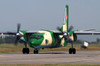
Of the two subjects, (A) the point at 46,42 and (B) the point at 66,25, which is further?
(B) the point at 66,25

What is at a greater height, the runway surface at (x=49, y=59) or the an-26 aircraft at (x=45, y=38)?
the an-26 aircraft at (x=45, y=38)

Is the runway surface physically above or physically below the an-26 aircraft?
below

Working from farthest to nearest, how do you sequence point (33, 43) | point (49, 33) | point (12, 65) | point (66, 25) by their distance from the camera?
1. point (66, 25)
2. point (49, 33)
3. point (33, 43)
4. point (12, 65)

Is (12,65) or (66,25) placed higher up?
(66,25)

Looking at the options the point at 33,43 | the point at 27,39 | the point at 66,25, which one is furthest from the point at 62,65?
the point at 66,25

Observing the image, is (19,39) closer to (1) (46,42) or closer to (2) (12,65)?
(1) (46,42)

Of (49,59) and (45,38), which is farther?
(45,38)

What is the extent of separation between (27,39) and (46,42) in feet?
10.6

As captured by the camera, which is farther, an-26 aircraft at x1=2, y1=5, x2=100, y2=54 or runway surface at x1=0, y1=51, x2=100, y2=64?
an-26 aircraft at x1=2, y1=5, x2=100, y2=54

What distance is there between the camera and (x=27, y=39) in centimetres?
4878

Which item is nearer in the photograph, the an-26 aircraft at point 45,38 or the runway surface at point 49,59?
the runway surface at point 49,59

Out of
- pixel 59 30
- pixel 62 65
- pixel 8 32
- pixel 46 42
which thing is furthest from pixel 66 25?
pixel 62 65

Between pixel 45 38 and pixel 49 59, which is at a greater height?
pixel 45 38

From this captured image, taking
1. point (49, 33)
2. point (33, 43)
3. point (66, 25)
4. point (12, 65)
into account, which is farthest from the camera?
point (66, 25)
